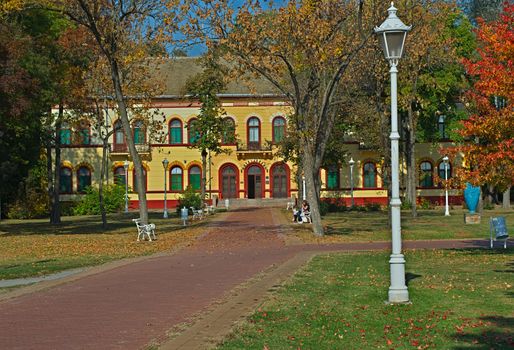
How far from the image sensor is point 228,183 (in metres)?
69.6

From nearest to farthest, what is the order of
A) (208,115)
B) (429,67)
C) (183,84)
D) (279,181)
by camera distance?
(429,67)
(208,115)
(183,84)
(279,181)

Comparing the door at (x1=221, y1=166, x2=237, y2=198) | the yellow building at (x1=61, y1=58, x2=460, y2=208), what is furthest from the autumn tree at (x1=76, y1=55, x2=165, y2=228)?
the door at (x1=221, y1=166, x2=237, y2=198)

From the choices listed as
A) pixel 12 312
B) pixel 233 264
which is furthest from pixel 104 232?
pixel 12 312

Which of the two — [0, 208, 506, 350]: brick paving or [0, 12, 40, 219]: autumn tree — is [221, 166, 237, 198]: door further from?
[0, 208, 506, 350]: brick paving

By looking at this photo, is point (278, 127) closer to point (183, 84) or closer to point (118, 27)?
point (183, 84)

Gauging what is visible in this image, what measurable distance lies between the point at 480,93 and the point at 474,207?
29.8 metres

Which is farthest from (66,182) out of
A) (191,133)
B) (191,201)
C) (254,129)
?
(191,201)

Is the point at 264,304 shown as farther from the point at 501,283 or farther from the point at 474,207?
the point at 474,207

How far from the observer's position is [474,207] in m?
49.0

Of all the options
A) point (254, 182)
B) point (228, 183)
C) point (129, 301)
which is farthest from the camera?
point (254, 182)

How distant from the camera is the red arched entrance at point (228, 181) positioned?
69.4 metres

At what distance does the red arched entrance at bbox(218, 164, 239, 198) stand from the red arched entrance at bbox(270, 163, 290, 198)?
10.2 ft

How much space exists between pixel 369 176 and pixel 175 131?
56.1 ft

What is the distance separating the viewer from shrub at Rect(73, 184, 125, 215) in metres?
63.8
